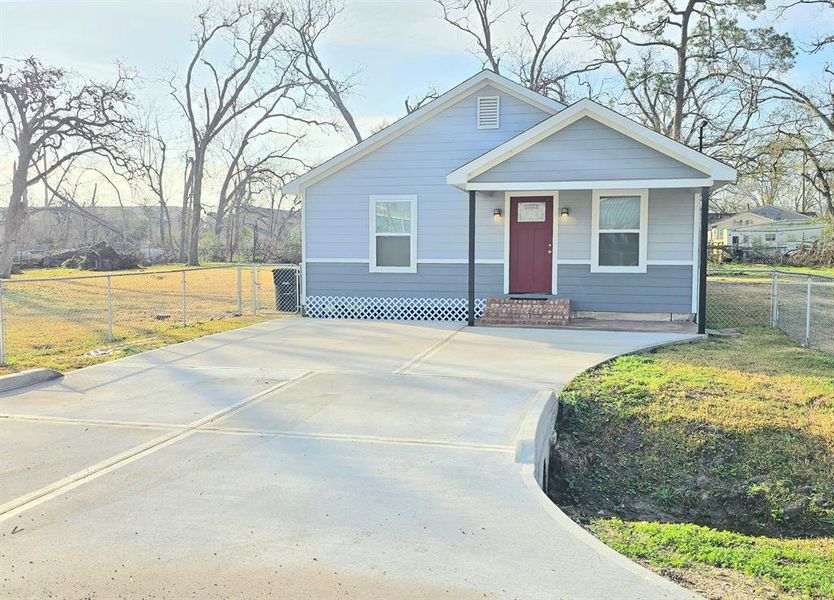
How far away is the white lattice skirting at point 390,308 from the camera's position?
1343 cm

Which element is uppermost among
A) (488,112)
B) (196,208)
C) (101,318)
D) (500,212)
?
(196,208)

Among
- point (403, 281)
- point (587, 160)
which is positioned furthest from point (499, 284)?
point (587, 160)

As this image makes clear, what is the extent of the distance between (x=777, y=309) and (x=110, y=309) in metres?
12.0

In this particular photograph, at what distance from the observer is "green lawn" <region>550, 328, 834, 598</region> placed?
3.61 m

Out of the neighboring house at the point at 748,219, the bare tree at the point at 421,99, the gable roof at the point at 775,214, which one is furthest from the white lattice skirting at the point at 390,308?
the gable roof at the point at 775,214

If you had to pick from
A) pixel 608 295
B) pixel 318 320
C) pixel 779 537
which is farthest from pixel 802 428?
pixel 318 320

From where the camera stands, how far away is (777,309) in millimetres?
12375

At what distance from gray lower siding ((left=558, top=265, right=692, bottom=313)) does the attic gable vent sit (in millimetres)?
3314

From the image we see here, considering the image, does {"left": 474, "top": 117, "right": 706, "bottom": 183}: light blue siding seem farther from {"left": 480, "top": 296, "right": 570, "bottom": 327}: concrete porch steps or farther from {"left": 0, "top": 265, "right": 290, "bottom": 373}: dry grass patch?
{"left": 0, "top": 265, "right": 290, "bottom": 373}: dry grass patch

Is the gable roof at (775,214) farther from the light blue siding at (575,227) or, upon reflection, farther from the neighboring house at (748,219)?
the light blue siding at (575,227)

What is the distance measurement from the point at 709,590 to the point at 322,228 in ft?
38.7

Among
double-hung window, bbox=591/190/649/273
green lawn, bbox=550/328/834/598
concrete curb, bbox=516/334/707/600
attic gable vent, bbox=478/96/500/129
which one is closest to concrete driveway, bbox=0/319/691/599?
concrete curb, bbox=516/334/707/600

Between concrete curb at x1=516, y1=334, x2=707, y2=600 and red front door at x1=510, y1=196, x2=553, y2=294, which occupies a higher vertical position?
red front door at x1=510, y1=196, x2=553, y2=294

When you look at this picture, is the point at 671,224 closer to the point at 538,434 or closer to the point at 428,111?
the point at 428,111
